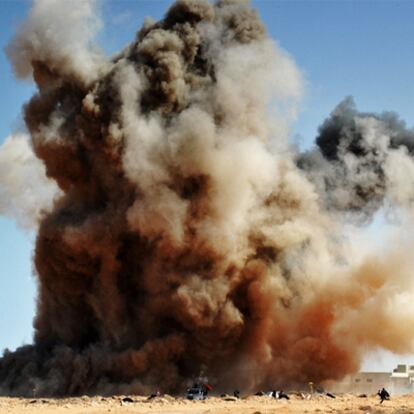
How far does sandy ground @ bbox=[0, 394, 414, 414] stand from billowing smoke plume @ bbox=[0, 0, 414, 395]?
7002mm

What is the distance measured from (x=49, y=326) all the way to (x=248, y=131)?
22.0 meters

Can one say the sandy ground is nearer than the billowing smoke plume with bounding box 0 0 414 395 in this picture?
Yes

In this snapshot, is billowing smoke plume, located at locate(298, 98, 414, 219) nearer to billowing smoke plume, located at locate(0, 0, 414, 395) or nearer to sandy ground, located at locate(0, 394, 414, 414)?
billowing smoke plume, located at locate(0, 0, 414, 395)

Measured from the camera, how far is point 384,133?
64.8m

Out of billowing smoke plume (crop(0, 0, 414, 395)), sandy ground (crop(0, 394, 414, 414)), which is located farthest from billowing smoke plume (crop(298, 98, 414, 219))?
sandy ground (crop(0, 394, 414, 414))

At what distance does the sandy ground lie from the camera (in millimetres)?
40781

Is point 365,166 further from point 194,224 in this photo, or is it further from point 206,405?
point 206,405

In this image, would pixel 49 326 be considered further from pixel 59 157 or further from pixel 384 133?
pixel 384 133

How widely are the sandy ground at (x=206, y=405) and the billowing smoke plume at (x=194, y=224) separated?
700 centimetres

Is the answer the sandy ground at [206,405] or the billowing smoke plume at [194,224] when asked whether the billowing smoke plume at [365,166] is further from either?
the sandy ground at [206,405]

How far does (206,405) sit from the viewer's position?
150 ft

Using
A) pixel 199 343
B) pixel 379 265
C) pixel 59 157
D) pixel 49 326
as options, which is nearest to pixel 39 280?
pixel 49 326

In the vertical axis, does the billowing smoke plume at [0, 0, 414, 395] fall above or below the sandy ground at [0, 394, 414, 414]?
above

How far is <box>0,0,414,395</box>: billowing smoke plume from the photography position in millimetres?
57375
